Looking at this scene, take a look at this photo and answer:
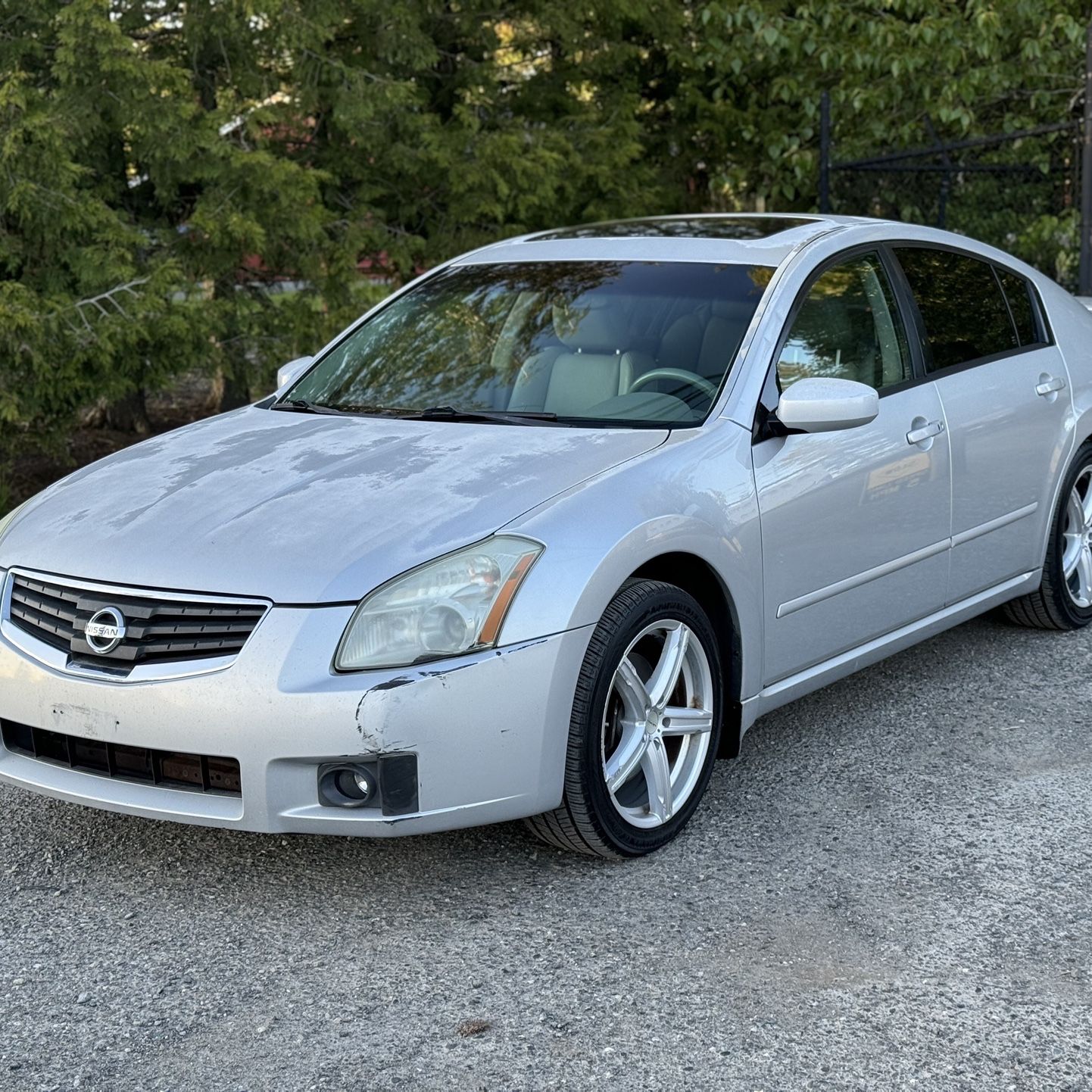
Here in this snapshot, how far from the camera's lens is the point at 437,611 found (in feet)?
11.5

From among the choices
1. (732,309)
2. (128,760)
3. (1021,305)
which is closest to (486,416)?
(732,309)

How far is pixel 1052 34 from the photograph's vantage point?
11.6 meters

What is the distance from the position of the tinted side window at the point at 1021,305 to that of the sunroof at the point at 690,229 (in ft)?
2.84

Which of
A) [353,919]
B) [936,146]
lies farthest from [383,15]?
[353,919]

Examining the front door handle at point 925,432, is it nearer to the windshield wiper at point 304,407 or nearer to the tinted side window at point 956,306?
the tinted side window at point 956,306

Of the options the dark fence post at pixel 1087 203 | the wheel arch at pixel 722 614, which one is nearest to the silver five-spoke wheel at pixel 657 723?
the wheel arch at pixel 722 614

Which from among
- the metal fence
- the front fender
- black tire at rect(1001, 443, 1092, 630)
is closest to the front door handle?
the front fender

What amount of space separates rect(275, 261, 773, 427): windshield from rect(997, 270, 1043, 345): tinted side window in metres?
1.43

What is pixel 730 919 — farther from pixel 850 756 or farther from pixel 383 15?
pixel 383 15

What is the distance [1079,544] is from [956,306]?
1159 millimetres

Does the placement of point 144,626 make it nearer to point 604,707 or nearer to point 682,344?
point 604,707

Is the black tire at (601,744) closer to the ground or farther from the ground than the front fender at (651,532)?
closer to the ground

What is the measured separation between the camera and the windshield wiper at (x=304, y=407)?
15.6 feet

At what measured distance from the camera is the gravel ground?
3.00m
